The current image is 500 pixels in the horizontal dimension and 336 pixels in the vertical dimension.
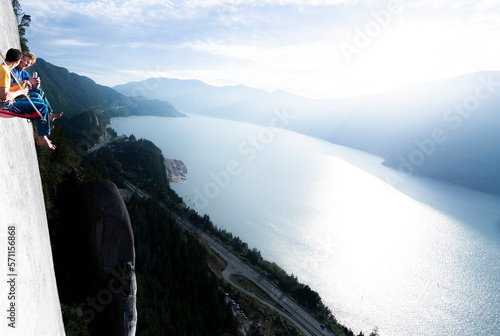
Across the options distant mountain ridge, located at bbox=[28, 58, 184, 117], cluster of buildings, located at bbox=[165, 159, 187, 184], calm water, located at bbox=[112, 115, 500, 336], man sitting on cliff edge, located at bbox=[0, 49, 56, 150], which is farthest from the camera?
distant mountain ridge, located at bbox=[28, 58, 184, 117]

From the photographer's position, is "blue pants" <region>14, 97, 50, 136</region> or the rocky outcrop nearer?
"blue pants" <region>14, 97, 50, 136</region>

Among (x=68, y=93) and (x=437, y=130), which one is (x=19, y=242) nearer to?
(x=68, y=93)

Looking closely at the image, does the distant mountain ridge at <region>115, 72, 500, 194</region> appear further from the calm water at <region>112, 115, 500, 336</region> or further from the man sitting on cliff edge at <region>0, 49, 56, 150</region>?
the man sitting on cliff edge at <region>0, 49, 56, 150</region>

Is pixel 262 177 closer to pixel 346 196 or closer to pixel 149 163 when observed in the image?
pixel 346 196

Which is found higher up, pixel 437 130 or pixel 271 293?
pixel 437 130

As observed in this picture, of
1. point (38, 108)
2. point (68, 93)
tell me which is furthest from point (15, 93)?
point (68, 93)

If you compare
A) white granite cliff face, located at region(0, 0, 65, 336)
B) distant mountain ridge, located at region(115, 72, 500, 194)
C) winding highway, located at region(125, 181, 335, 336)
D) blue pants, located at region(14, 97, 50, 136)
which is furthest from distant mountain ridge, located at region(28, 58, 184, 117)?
distant mountain ridge, located at region(115, 72, 500, 194)
